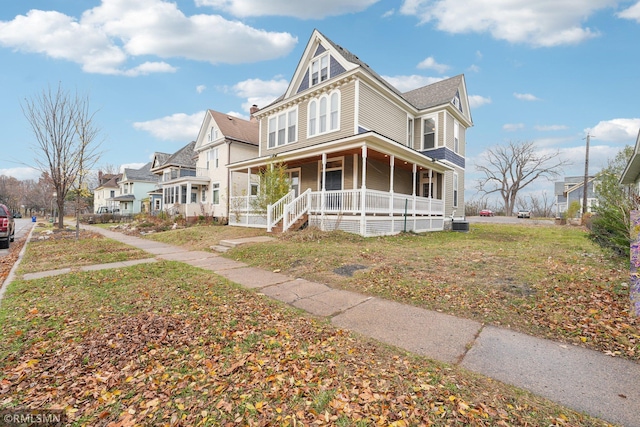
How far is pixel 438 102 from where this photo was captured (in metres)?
17.0

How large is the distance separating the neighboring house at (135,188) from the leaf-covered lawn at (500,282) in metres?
42.0

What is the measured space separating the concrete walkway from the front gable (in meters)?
12.5

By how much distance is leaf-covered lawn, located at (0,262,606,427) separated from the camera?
6.73ft

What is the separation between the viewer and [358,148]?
12250mm

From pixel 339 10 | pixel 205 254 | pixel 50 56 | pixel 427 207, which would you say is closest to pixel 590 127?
pixel 427 207

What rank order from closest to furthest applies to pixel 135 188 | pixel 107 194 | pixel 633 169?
pixel 633 169
pixel 135 188
pixel 107 194

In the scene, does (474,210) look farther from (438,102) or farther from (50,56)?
(50,56)

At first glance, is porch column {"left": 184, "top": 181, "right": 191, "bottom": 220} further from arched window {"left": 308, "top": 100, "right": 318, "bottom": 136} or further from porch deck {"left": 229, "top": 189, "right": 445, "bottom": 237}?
arched window {"left": 308, "top": 100, "right": 318, "bottom": 136}

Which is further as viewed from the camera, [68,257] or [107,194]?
[107,194]

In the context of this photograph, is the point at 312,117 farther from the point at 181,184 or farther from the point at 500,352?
the point at 181,184

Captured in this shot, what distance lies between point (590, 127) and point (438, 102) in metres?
22.7

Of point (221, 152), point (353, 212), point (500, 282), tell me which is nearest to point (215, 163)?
point (221, 152)

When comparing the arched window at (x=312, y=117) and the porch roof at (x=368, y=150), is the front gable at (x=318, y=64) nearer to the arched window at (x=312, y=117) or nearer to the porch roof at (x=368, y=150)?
the arched window at (x=312, y=117)

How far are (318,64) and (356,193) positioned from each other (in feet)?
27.8
